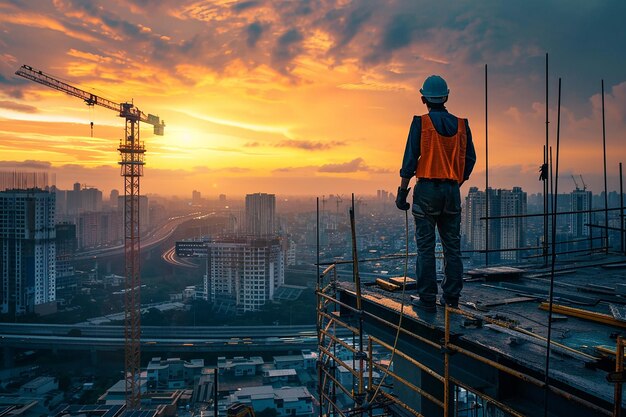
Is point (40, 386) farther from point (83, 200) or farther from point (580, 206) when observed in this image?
point (83, 200)

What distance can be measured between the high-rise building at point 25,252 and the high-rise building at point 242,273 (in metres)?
15.2

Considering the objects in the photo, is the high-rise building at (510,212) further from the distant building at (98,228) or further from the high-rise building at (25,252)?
the distant building at (98,228)

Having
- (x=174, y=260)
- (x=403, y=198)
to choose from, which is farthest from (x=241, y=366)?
(x=174, y=260)

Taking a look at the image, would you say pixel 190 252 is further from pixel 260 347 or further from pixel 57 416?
pixel 57 416

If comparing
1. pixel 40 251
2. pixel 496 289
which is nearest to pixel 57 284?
pixel 40 251

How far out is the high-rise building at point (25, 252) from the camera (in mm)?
43375

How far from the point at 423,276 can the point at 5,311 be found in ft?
162

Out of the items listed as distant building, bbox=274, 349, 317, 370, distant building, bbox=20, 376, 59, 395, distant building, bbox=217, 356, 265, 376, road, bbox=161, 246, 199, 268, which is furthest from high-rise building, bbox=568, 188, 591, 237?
road, bbox=161, 246, 199, 268

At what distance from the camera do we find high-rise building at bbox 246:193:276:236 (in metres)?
63.0

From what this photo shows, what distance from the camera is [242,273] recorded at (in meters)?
43.9

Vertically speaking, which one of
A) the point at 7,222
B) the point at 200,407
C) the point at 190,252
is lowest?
the point at 200,407

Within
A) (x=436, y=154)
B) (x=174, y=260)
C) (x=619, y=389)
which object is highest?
(x=436, y=154)

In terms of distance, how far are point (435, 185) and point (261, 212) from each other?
6056 centimetres

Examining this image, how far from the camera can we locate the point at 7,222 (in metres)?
44.1
